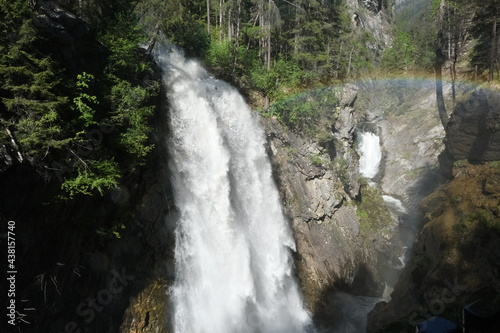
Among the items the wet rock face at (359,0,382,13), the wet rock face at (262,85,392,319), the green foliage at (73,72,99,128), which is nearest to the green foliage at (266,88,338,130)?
the wet rock face at (262,85,392,319)

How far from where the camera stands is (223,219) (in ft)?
52.6

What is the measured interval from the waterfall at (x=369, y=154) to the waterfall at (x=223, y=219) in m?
18.0

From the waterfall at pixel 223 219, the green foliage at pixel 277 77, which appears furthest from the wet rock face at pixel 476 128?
the waterfall at pixel 223 219

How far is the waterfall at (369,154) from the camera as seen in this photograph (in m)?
34.5

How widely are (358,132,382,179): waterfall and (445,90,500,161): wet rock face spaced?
13838 millimetres

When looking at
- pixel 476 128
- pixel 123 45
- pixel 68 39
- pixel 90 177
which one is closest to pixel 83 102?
pixel 68 39

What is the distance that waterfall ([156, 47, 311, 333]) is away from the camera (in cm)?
1442

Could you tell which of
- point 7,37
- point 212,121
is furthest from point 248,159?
point 7,37

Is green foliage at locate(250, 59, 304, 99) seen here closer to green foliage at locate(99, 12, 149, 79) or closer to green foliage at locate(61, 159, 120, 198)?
green foliage at locate(99, 12, 149, 79)

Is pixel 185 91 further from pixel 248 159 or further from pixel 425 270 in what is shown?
pixel 425 270

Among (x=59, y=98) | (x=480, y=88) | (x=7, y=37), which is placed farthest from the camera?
(x=480, y=88)

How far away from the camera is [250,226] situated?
18.2 metres

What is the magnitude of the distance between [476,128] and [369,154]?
1746 cm

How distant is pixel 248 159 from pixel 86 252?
35.9 ft
